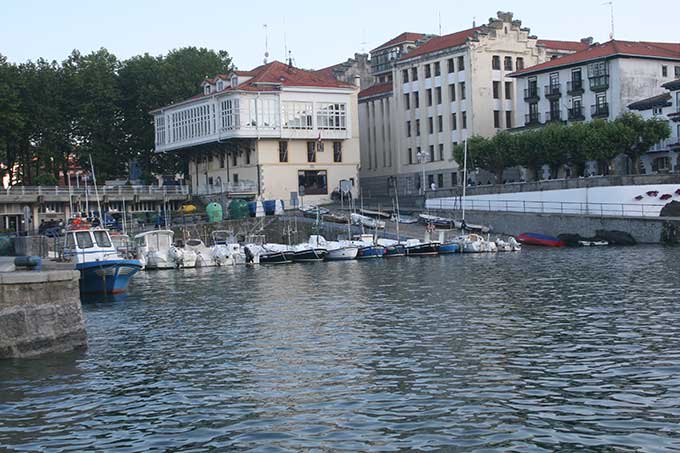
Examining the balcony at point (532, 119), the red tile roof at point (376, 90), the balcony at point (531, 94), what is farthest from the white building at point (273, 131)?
the balcony at point (532, 119)

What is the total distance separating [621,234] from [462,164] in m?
24.8

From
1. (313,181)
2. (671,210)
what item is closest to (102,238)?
(671,210)

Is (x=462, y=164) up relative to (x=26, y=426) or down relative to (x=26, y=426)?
up

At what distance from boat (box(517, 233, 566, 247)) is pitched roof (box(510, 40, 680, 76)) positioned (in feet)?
72.7

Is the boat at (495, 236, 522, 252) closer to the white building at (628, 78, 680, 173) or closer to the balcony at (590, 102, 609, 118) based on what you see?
the white building at (628, 78, 680, 173)

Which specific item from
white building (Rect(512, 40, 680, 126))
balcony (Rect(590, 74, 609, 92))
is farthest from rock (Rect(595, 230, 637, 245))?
balcony (Rect(590, 74, 609, 92))

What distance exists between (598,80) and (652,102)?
624cm

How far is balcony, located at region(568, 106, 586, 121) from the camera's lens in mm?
100562

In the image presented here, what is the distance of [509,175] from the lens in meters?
107

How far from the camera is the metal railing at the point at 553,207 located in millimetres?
82062

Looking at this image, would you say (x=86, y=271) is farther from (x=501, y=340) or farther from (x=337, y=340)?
(x=501, y=340)

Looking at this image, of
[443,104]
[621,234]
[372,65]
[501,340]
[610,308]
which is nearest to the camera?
[501,340]

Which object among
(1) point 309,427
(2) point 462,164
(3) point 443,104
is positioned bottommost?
(1) point 309,427

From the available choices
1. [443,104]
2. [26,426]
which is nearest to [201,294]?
[26,426]
